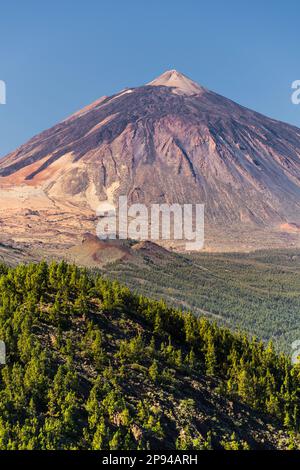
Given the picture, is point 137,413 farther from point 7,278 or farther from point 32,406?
point 7,278

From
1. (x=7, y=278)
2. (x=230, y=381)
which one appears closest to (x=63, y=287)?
(x=7, y=278)

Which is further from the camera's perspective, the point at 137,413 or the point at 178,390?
the point at 178,390

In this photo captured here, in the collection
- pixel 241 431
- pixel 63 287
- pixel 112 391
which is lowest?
pixel 241 431
